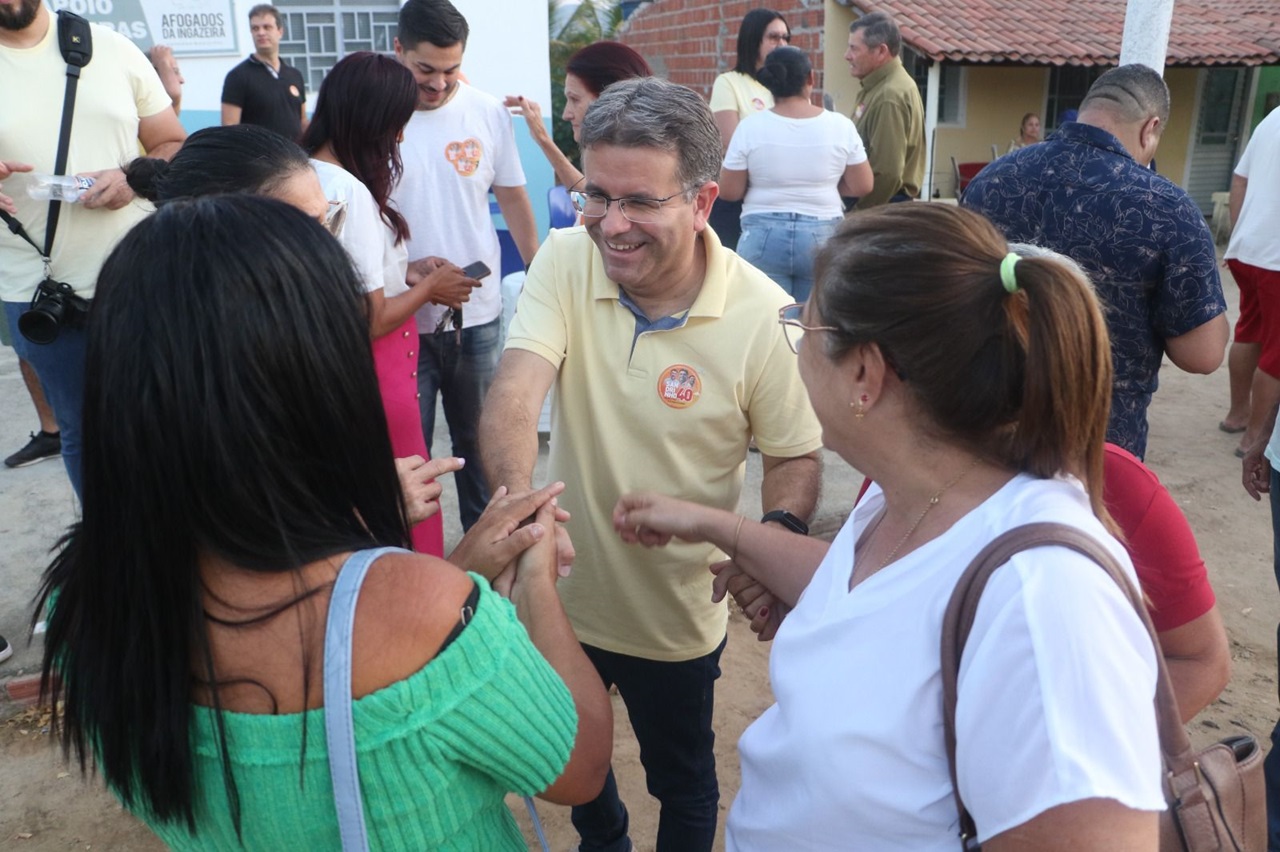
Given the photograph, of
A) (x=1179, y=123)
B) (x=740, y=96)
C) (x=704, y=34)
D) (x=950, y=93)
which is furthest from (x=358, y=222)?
(x=1179, y=123)

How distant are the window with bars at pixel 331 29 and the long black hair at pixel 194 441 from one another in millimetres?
7567

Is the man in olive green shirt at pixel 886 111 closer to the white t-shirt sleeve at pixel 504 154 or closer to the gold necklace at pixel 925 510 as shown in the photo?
the white t-shirt sleeve at pixel 504 154

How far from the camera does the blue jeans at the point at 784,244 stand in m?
5.20

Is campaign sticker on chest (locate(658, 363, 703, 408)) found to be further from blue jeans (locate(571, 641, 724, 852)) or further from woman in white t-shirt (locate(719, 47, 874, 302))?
woman in white t-shirt (locate(719, 47, 874, 302))

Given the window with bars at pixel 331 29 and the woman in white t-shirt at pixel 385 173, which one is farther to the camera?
the window with bars at pixel 331 29

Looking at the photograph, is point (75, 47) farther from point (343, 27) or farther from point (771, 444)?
point (343, 27)

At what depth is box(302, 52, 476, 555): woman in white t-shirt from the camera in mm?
3033

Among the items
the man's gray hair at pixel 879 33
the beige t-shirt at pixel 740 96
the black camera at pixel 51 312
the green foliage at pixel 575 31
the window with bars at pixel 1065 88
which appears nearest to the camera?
the black camera at pixel 51 312

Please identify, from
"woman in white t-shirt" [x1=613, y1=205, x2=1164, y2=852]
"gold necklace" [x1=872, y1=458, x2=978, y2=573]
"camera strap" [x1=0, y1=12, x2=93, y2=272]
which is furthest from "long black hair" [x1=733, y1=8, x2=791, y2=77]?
"gold necklace" [x1=872, y1=458, x2=978, y2=573]

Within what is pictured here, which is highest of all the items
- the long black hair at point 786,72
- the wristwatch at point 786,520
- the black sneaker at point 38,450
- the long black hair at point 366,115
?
the long black hair at point 786,72

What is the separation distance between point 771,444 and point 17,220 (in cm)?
256

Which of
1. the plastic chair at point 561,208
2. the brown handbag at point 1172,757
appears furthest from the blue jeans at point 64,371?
the brown handbag at point 1172,757

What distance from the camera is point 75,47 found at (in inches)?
124

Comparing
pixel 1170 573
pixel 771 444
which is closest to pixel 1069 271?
pixel 1170 573
